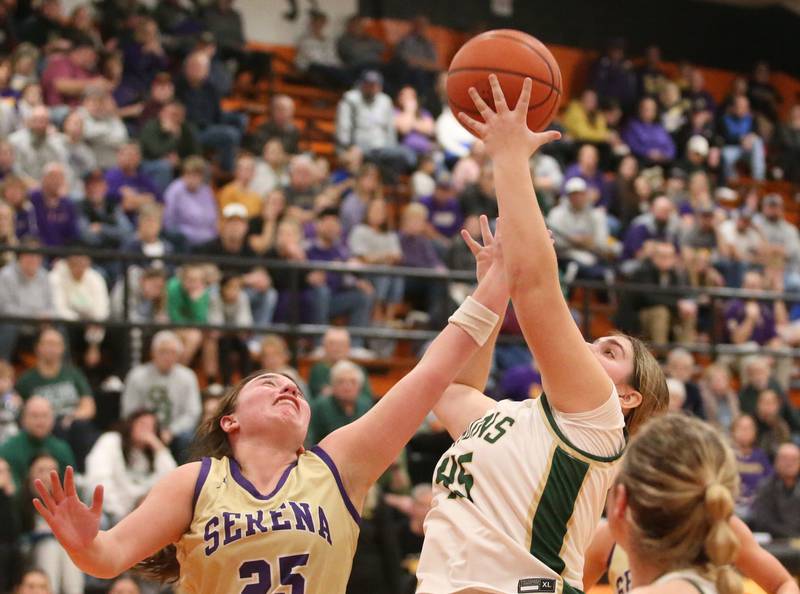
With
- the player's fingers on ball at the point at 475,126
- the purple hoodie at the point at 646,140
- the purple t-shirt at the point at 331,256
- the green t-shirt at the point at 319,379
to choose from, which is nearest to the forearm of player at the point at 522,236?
the player's fingers on ball at the point at 475,126

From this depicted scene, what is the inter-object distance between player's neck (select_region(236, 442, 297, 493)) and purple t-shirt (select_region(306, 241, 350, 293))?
686 centimetres

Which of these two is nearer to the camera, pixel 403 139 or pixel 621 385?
pixel 621 385

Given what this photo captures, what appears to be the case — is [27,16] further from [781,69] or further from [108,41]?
[781,69]

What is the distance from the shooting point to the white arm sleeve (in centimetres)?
313

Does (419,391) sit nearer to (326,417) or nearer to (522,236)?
(522,236)

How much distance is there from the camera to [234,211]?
10.6m

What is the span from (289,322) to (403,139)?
531 cm

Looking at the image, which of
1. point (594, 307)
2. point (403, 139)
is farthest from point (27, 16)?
point (594, 307)

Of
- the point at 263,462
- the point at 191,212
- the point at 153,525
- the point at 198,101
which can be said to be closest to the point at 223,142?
the point at 198,101

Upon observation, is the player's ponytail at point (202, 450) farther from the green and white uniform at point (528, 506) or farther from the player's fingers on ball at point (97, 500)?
the green and white uniform at point (528, 506)

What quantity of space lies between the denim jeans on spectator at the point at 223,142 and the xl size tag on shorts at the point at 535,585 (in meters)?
10.2

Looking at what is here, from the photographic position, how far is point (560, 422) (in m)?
3.17

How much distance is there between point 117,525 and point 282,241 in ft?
23.1

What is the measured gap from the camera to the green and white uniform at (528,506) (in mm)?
3133
